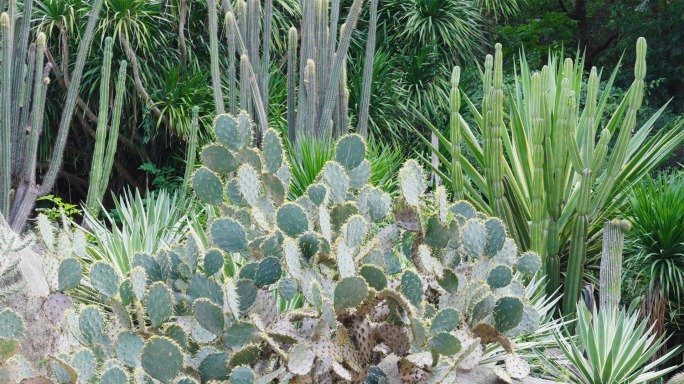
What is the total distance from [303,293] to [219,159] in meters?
0.58

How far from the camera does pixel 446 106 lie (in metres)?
7.42

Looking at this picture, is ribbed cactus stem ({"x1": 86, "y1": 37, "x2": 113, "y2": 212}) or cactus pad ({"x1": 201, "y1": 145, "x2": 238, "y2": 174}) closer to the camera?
cactus pad ({"x1": 201, "y1": 145, "x2": 238, "y2": 174})

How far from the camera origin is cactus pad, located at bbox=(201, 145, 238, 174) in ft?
6.56

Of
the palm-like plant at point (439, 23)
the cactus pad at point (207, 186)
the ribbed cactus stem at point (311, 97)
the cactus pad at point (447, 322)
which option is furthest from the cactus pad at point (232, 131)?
the palm-like plant at point (439, 23)

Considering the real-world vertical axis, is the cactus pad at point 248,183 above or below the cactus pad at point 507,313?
above

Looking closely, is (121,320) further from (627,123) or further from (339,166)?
(627,123)

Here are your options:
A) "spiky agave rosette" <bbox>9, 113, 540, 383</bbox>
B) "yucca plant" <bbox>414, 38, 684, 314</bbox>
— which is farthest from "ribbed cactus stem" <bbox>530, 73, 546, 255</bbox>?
"spiky agave rosette" <bbox>9, 113, 540, 383</bbox>

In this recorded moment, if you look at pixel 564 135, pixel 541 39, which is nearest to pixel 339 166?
pixel 564 135

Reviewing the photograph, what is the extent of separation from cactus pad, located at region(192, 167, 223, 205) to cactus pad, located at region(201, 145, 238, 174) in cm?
3

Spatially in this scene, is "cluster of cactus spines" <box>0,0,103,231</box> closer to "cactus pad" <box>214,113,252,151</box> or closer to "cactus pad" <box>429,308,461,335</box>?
"cactus pad" <box>214,113,252,151</box>

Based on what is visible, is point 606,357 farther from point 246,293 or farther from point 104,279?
point 104,279

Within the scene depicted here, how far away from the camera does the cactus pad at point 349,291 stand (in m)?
1.67

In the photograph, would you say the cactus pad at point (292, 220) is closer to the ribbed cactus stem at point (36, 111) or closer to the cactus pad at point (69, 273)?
the cactus pad at point (69, 273)

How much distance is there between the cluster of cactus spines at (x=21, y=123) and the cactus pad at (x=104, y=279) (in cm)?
235
